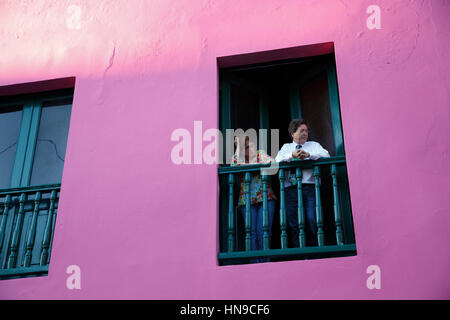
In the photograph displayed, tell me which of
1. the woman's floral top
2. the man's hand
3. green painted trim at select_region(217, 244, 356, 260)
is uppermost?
the man's hand

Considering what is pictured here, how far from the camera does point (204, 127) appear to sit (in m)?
5.21

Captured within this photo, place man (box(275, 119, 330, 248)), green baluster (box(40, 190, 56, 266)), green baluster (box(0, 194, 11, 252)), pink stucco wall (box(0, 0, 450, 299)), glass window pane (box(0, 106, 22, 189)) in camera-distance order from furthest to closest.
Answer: glass window pane (box(0, 106, 22, 189))
green baluster (box(0, 194, 11, 252))
green baluster (box(40, 190, 56, 266))
man (box(275, 119, 330, 248))
pink stucco wall (box(0, 0, 450, 299))

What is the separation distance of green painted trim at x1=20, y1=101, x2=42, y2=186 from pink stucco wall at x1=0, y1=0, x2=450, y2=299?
338 mm

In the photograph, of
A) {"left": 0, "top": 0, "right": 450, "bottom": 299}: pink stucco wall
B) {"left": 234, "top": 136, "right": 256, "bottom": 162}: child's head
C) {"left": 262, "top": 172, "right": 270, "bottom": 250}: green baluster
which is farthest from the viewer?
{"left": 234, "top": 136, "right": 256, "bottom": 162}: child's head

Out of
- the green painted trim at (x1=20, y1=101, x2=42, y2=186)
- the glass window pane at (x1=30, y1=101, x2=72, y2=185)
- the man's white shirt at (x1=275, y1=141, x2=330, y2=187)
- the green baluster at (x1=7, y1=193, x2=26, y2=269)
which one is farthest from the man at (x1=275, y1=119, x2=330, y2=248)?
the green painted trim at (x1=20, y1=101, x2=42, y2=186)

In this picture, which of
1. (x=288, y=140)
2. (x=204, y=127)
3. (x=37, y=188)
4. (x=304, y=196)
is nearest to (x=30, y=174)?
(x=37, y=188)

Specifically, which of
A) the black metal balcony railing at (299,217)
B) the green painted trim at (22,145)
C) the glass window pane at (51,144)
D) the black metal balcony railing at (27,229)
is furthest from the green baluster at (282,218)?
the green painted trim at (22,145)

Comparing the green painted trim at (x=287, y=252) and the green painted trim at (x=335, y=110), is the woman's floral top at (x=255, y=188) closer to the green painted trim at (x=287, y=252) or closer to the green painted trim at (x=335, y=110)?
the green painted trim at (x=287, y=252)

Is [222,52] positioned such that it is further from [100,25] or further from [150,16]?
[100,25]

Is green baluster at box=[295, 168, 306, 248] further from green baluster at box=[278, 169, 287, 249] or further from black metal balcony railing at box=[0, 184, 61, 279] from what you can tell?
black metal balcony railing at box=[0, 184, 61, 279]

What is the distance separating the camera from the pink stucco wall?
445 cm

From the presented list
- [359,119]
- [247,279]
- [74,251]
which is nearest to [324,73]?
[359,119]

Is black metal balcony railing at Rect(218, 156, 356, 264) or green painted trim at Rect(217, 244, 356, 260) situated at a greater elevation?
black metal balcony railing at Rect(218, 156, 356, 264)
